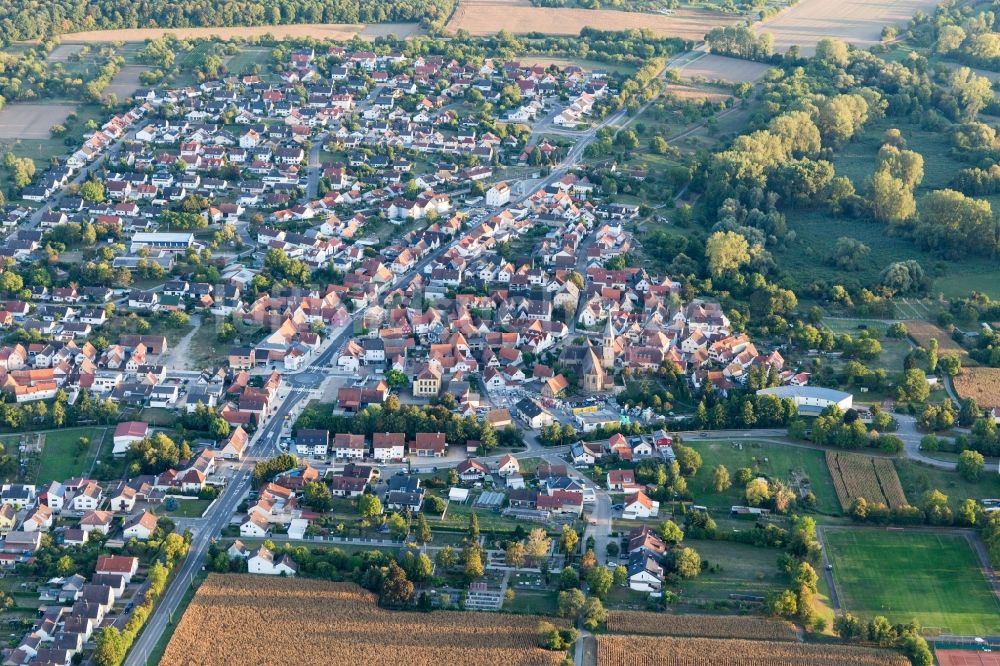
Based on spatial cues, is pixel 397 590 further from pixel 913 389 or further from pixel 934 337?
pixel 934 337

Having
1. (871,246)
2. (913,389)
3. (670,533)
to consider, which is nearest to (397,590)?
(670,533)

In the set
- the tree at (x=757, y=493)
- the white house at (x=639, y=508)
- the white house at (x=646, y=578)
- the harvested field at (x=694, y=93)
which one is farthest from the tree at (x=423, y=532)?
the harvested field at (x=694, y=93)

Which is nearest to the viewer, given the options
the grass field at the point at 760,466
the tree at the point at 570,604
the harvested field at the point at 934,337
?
the tree at the point at 570,604

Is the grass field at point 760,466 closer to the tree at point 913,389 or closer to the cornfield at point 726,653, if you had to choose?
the tree at point 913,389

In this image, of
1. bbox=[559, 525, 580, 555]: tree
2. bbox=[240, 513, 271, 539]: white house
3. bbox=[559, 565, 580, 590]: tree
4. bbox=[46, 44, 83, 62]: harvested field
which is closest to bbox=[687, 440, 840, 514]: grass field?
bbox=[559, 525, 580, 555]: tree

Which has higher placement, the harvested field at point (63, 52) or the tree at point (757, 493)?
the harvested field at point (63, 52)

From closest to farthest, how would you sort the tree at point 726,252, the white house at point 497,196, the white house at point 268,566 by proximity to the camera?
the white house at point 268,566, the tree at point 726,252, the white house at point 497,196
